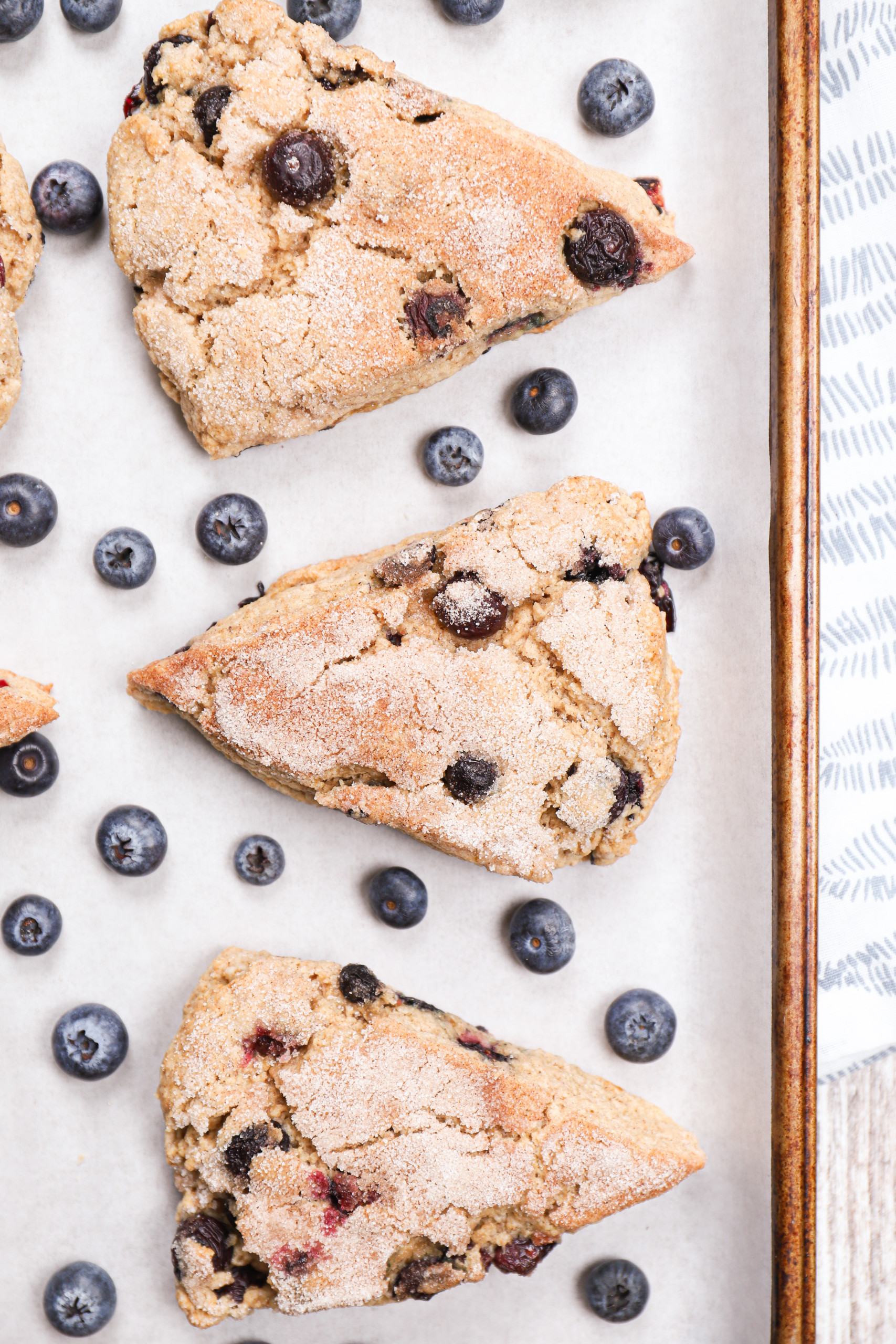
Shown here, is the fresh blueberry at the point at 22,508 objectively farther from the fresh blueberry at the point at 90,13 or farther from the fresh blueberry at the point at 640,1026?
the fresh blueberry at the point at 640,1026

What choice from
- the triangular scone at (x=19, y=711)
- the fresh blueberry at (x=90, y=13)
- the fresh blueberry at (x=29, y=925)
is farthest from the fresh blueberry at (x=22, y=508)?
the fresh blueberry at (x=90, y=13)

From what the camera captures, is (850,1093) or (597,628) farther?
(850,1093)

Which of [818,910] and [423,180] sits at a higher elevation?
[423,180]

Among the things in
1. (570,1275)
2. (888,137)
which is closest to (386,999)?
(570,1275)

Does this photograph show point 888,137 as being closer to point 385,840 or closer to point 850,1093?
point 385,840

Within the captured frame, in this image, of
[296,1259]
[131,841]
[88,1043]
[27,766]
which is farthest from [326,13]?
[296,1259]

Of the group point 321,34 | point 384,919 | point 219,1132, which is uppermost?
point 321,34
